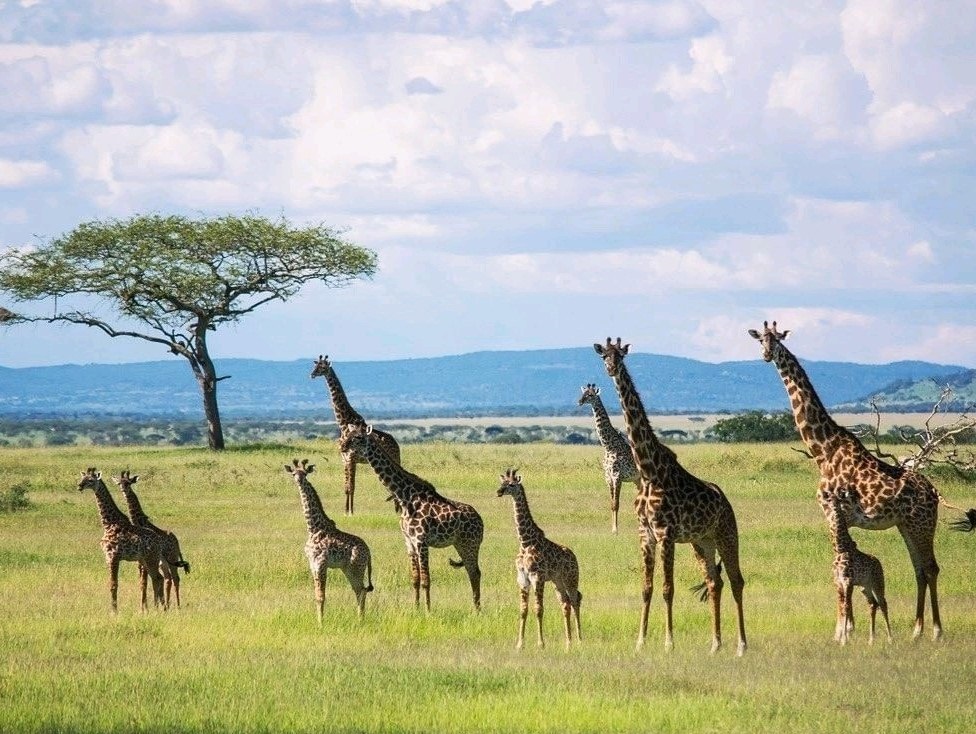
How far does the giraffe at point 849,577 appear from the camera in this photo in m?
16.2

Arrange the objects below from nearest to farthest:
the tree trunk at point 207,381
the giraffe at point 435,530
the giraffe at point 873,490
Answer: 1. the giraffe at point 873,490
2. the giraffe at point 435,530
3. the tree trunk at point 207,381

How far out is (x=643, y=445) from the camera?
16375mm

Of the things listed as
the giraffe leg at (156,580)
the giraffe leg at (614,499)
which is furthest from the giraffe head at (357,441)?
the giraffe leg at (614,499)

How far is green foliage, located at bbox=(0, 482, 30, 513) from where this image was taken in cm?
3150

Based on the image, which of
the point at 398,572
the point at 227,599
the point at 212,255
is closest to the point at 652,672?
the point at 227,599

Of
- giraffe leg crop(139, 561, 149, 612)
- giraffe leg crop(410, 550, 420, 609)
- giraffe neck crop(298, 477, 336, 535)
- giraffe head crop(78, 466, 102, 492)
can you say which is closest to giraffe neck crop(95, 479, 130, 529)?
giraffe leg crop(139, 561, 149, 612)

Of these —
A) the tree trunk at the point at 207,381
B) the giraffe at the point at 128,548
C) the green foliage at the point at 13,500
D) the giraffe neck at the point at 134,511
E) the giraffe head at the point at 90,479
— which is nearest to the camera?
the giraffe at the point at 128,548

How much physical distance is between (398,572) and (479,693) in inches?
342

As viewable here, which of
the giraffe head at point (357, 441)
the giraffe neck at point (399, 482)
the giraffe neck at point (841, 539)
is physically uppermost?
the giraffe head at point (357, 441)

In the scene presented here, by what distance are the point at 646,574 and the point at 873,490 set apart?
107 inches

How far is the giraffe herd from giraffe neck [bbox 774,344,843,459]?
0.01 meters

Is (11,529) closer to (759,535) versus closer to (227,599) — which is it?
(227,599)

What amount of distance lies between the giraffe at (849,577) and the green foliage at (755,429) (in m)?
46.7

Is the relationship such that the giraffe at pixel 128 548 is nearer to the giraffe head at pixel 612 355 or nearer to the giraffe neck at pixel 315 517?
the giraffe neck at pixel 315 517
